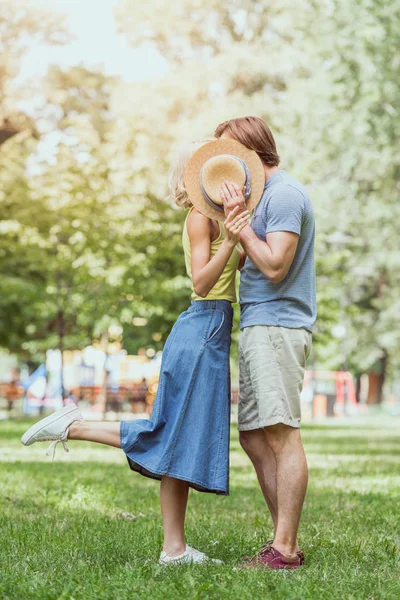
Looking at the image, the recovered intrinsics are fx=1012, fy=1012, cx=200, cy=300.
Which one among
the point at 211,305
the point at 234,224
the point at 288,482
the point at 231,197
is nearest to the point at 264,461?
the point at 288,482

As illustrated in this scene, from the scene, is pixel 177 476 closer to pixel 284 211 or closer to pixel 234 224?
pixel 234 224

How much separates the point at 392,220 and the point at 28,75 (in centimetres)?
1211

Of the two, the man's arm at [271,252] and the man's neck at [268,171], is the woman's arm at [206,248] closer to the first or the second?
the man's arm at [271,252]

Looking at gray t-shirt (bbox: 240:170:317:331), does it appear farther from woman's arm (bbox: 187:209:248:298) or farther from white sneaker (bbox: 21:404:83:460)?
white sneaker (bbox: 21:404:83:460)

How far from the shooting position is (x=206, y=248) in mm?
4727

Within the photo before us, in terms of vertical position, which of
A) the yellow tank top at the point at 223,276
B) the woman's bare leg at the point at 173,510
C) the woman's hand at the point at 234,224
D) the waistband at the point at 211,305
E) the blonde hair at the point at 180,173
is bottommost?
the woman's bare leg at the point at 173,510

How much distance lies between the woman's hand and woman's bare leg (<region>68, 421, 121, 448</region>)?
102 cm

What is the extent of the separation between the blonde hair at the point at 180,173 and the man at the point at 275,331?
181 millimetres

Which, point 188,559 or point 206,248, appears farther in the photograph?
point 206,248

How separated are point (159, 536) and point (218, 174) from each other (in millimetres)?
2068

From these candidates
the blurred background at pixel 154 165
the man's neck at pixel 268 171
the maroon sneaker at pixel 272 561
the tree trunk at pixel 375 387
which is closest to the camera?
the maroon sneaker at pixel 272 561

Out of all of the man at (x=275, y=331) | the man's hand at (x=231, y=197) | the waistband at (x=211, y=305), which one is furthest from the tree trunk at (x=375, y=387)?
the man's hand at (x=231, y=197)

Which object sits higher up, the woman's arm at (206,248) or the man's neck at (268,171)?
the man's neck at (268,171)

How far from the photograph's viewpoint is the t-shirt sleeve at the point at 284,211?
15.4 feet
